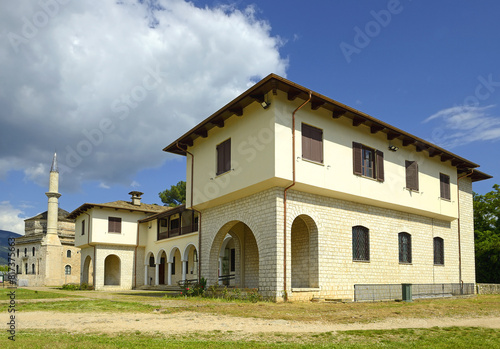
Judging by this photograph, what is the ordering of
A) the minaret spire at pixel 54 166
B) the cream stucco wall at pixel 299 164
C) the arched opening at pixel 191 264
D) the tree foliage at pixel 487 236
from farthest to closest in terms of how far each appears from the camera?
the minaret spire at pixel 54 166, the arched opening at pixel 191 264, the tree foliage at pixel 487 236, the cream stucco wall at pixel 299 164

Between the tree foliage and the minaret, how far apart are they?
4181 centimetres

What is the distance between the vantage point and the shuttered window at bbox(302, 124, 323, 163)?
53.9ft

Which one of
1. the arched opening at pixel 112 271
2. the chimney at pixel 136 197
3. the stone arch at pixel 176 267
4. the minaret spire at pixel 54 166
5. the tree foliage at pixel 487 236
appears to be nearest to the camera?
the tree foliage at pixel 487 236

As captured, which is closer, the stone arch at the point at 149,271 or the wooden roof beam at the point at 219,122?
the wooden roof beam at the point at 219,122

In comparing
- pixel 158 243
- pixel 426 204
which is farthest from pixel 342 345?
pixel 158 243

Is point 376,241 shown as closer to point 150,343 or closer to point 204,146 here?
point 204,146

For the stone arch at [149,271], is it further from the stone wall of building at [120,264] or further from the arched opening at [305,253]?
the arched opening at [305,253]

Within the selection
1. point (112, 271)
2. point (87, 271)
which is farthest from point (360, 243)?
point (112, 271)

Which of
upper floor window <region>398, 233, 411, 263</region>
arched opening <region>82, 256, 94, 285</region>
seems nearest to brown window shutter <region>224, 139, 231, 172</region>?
upper floor window <region>398, 233, 411, 263</region>

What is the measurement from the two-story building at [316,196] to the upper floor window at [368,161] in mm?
45

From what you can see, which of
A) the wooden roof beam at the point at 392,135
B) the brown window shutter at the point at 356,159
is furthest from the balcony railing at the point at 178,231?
the wooden roof beam at the point at 392,135

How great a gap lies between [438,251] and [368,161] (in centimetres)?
728

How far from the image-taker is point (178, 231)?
33.3 metres

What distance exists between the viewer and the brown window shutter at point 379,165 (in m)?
19.0
